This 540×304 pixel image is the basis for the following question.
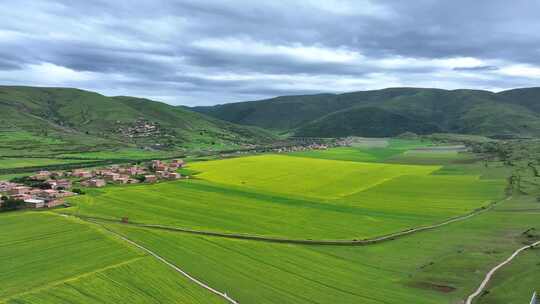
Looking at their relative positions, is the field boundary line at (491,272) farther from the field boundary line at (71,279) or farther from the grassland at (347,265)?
the field boundary line at (71,279)

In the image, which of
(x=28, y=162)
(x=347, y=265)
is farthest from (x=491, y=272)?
(x=28, y=162)

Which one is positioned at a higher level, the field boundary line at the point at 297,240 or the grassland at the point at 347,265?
the field boundary line at the point at 297,240

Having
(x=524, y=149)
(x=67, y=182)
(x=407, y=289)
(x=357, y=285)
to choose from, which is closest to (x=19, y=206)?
(x=67, y=182)

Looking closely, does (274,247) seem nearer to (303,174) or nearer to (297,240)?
(297,240)

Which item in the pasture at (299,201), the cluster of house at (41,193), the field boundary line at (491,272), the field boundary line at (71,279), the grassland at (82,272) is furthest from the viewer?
the cluster of house at (41,193)

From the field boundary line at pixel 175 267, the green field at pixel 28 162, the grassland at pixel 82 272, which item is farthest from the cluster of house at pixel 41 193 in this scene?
the green field at pixel 28 162

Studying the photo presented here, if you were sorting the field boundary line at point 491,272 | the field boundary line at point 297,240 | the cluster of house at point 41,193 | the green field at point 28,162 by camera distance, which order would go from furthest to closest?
the green field at point 28,162, the cluster of house at point 41,193, the field boundary line at point 297,240, the field boundary line at point 491,272

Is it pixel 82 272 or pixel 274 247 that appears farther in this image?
pixel 274 247

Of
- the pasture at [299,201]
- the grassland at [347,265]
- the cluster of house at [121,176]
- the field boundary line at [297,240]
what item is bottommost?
the grassland at [347,265]
